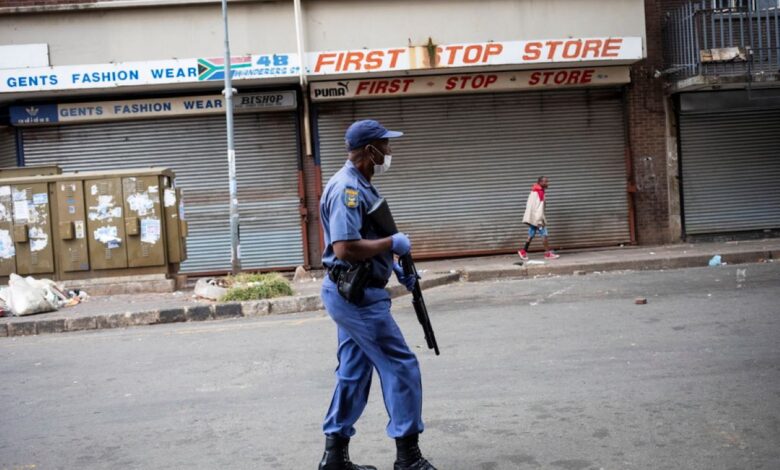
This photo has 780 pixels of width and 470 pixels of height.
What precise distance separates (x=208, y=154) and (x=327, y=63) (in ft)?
10.1

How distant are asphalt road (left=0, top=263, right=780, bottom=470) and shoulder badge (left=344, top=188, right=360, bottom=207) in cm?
151

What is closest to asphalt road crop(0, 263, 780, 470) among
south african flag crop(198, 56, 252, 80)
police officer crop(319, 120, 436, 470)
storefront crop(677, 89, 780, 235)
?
police officer crop(319, 120, 436, 470)

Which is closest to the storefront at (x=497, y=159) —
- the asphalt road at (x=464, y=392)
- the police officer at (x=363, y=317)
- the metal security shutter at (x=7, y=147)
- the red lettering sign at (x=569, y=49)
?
the red lettering sign at (x=569, y=49)

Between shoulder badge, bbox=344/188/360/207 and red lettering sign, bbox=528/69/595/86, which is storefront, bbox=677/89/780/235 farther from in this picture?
shoulder badge, bbox=344/188/360/207

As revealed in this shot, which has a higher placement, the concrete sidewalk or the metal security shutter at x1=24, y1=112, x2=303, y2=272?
the metal security shutter at x1=24, y1=112, x2=303, y2=272

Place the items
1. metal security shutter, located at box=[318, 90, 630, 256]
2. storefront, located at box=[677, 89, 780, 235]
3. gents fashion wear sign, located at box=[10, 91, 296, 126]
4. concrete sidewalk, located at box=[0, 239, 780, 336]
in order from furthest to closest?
1. storefront, located at box=[677, 89, 780, 235]
2. metal security shutter, located at box=[318, 90, 630, 256]
3. gents fashion wear sign, located at box=[10, 91, 296, 126]
4. concrete sidewalk, located at box=[0, 239, 780, 336]

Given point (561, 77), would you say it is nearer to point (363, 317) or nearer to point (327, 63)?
point (327, 63)

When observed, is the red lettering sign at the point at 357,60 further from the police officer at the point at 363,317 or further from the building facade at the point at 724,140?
the police officer at the point at 363,317

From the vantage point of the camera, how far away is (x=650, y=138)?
1664 cm

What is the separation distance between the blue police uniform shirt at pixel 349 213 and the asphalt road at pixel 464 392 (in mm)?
1193

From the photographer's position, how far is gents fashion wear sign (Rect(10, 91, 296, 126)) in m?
15.7

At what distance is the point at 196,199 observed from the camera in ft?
53.2

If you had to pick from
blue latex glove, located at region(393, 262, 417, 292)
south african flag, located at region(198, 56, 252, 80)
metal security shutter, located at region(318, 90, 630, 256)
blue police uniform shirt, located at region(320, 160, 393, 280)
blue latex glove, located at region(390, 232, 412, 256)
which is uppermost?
south african flag, located at region(198, 56, 252, 80)

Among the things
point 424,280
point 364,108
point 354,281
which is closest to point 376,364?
point 354,281
